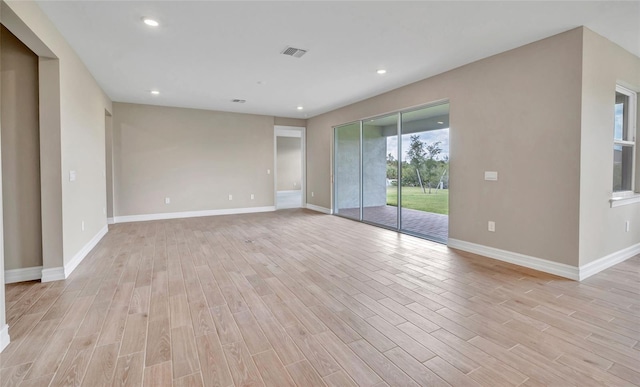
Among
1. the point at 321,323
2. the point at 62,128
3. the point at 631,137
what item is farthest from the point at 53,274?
the point at 631,137

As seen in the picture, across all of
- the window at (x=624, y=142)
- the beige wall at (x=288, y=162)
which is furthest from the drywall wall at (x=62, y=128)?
the beige wall at (x=288, y=162)

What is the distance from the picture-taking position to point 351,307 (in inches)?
99.1

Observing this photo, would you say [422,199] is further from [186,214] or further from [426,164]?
[186,214]

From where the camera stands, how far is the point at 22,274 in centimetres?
309

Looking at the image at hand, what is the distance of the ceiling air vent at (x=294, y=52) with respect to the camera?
3.57 metres

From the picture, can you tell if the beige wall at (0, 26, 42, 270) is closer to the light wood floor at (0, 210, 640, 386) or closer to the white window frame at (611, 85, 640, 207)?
the light wood floor at (0, 210, 640, 386)

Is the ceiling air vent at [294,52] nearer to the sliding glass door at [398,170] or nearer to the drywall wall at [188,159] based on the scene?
the sliding glass door at [398,170]

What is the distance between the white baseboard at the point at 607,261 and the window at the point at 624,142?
28.5 inches

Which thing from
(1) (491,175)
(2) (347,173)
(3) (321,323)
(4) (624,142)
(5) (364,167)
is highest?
(4) (624,142)

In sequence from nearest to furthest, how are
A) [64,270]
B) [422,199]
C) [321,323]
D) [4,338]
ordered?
[4,338] → [321,323] → [64,270] → [422,199]

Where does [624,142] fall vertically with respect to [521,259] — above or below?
above

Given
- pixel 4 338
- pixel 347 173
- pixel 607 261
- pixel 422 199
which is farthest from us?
pixel 347 173

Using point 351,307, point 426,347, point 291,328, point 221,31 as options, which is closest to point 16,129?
point 221,31

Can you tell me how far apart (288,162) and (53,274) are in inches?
456
